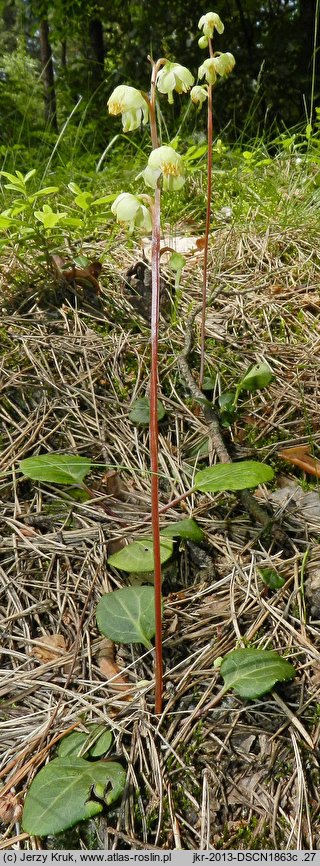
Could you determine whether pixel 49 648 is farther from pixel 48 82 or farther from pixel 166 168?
pixel 48 82

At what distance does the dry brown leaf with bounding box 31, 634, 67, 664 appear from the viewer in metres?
1.44

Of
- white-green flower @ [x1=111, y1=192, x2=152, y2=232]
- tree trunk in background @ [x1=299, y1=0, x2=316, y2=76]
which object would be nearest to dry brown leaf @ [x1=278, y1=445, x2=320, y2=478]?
white-green flower @ [x1=111, y1=192, x2=152, y2=232]

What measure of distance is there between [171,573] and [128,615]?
0.69 feet

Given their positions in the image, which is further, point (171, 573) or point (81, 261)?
point (81, 261)

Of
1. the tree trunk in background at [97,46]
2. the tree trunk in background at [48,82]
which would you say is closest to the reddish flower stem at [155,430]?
the tree trunk in background at [48,82]

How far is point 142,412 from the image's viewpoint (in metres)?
1.96

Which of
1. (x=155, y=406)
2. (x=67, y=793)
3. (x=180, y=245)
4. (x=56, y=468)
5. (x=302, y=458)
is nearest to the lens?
(x=67, y=793)

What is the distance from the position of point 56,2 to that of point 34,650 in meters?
5.50

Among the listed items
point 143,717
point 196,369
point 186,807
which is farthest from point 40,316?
point 186,807

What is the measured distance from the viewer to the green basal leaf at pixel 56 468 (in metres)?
1.54

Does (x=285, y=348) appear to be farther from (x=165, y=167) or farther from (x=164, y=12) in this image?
(x=164, y=12)

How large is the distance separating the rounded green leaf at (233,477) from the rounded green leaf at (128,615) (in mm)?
275

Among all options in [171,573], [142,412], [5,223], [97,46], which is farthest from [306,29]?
[171,573]

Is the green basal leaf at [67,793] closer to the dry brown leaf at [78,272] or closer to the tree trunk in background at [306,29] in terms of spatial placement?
the dry brown leaf at [78,272]
